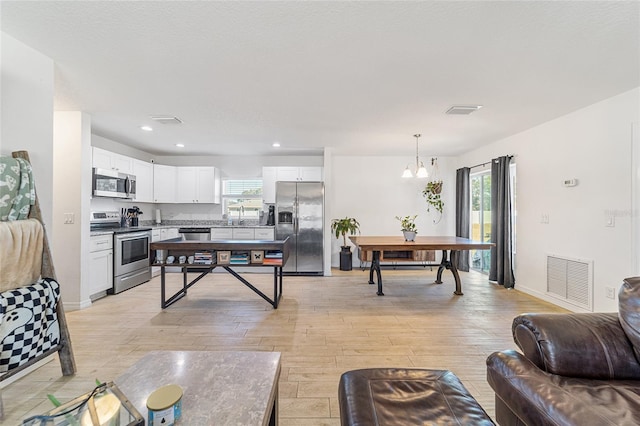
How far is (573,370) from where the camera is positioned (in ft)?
4.17

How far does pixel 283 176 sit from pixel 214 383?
4733 mm

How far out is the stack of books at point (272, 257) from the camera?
11.1 feet

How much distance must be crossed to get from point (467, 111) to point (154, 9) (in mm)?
3224

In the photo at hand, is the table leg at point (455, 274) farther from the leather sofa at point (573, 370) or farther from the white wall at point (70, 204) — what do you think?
the white wall at point (70, 204)

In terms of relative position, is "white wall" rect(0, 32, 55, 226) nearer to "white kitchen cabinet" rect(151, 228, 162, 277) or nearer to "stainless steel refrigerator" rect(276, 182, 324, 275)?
"white kitchen cabinet" rect(151, 228, 162, 277)

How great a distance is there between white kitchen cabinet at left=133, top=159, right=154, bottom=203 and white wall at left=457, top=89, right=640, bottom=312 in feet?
21.3

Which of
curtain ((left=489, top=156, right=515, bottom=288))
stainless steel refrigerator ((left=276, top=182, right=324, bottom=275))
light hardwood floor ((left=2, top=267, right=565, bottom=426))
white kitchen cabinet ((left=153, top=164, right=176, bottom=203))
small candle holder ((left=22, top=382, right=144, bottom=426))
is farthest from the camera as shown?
white kitchen cabinet ((left=153, top=164, right=176, bottom=203))

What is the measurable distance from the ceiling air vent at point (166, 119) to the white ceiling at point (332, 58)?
0.40 feet

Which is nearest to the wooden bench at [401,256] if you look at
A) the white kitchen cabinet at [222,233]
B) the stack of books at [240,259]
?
the stack of books at [240,259]

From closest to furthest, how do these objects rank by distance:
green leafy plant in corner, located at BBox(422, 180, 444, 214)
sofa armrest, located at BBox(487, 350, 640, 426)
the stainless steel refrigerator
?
sofa armrest, located at BBox(487, 350, 640, 426) < the stainless steel refrigerator < green leafy plant in corner, located at BBox(422, 180, 444, 214)

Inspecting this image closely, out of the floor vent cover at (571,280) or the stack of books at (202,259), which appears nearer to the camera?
the floor vent cover at (571,280)

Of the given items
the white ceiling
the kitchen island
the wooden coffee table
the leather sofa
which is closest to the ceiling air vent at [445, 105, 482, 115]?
the white ceiling

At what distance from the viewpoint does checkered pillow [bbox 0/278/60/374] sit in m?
1.67

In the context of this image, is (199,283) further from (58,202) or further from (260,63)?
(260,63)
